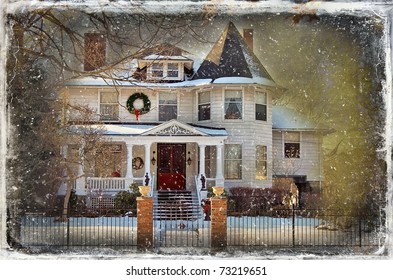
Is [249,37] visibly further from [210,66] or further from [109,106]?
[109,106]

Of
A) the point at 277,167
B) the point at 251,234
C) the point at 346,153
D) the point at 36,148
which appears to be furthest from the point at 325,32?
the point at 36,148

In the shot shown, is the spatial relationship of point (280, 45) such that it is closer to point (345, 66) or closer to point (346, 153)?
point (345, 66)

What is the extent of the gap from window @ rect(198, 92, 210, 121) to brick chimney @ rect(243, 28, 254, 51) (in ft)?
6.16

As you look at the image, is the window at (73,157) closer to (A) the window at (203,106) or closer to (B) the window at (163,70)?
(B) the window at (163,70)

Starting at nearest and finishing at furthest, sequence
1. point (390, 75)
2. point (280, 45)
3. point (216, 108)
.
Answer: point (390, 75) < point (280, 45) < point (216, 108)

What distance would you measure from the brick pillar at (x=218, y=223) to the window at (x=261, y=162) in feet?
3.15

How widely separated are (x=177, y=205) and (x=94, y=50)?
2983mm

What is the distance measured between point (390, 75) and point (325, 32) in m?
1.23

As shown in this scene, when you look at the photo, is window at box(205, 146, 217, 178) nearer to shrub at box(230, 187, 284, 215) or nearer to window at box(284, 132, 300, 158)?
shrub at box(230, 187, 284, 215)

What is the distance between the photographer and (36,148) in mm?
8555

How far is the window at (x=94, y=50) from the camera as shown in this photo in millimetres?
8750

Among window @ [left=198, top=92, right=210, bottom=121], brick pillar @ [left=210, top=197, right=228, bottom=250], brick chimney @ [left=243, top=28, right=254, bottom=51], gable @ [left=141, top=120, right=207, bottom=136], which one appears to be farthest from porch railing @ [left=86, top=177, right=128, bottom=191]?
brick chimney @ [left=243, top=28, right=254, bottom=51]

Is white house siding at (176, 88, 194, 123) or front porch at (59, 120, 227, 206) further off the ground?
white house siding at (176, 88, 194, 123)

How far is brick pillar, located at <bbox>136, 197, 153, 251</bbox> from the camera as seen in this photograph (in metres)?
8.65
